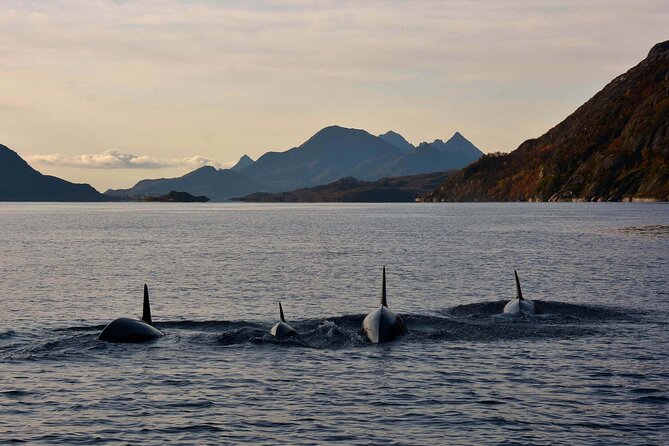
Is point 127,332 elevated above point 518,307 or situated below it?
below

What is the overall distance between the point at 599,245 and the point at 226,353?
311 ft

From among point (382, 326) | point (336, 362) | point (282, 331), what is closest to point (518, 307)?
point (382, 326)

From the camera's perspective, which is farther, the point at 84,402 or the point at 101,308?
the point at 101,308

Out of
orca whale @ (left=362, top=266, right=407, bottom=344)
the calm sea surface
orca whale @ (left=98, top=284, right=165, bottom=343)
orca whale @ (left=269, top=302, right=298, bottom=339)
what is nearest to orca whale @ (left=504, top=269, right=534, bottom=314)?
the calm sea surface

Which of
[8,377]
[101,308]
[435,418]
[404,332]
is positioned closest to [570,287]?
[404,332]

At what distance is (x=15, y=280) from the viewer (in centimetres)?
7750

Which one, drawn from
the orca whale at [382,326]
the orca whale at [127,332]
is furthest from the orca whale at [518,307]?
the orca whale at [127,332]

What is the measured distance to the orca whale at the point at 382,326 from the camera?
4397 cm

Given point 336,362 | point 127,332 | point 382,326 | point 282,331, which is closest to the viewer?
point 336,362

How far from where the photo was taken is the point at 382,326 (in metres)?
44.6

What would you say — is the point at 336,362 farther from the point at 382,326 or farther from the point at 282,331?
the point at 282,331

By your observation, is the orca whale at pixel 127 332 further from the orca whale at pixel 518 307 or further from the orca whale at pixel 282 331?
the orca whale at pixel 518 307

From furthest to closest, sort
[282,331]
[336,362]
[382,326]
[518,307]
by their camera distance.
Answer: [518,307]
[282,331]
[382,326]
[336,362]

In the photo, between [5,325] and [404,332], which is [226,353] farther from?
[5,325]
